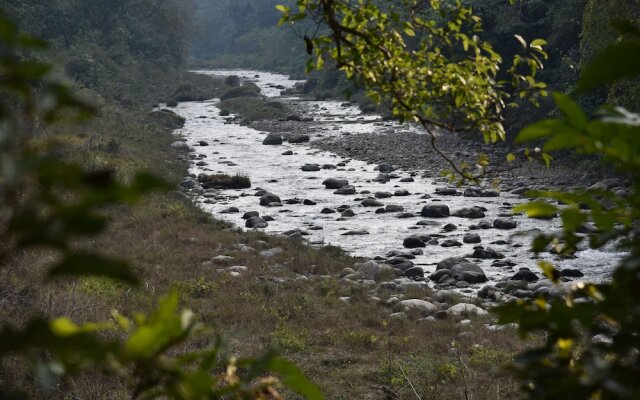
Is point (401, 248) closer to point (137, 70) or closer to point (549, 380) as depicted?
point (549, 380)

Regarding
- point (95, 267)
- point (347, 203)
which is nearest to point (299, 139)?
point (347, 203)

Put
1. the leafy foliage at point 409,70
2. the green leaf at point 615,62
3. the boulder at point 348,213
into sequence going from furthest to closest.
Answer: the boulder at point 348,213
the leafy foliage at point 409,70
the green leaf at point 615,62

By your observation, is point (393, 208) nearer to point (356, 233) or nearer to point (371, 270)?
point (356, 233)

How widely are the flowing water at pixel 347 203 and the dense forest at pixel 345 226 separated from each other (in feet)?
0.43

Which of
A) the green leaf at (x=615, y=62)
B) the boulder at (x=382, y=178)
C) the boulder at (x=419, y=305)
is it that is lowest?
the boulder at (x=382, y=178)

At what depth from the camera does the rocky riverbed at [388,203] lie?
1308 centimetres

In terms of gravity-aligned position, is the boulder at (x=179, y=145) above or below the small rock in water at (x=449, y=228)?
below

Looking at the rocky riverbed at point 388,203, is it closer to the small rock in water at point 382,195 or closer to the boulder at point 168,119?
the small rock in water at point 382,195

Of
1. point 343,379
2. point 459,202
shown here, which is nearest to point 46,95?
point 343,379

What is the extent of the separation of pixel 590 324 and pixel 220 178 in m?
21.6

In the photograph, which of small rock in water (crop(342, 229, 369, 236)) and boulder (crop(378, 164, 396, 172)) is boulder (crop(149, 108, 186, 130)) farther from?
small rock in water (crop(342, 229, 369, 236))

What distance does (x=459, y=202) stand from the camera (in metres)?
19.1

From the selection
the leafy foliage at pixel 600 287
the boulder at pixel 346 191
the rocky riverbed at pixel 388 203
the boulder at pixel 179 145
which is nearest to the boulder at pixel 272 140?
the rocky riverbed at pixel 388 203

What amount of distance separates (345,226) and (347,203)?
234 cm
